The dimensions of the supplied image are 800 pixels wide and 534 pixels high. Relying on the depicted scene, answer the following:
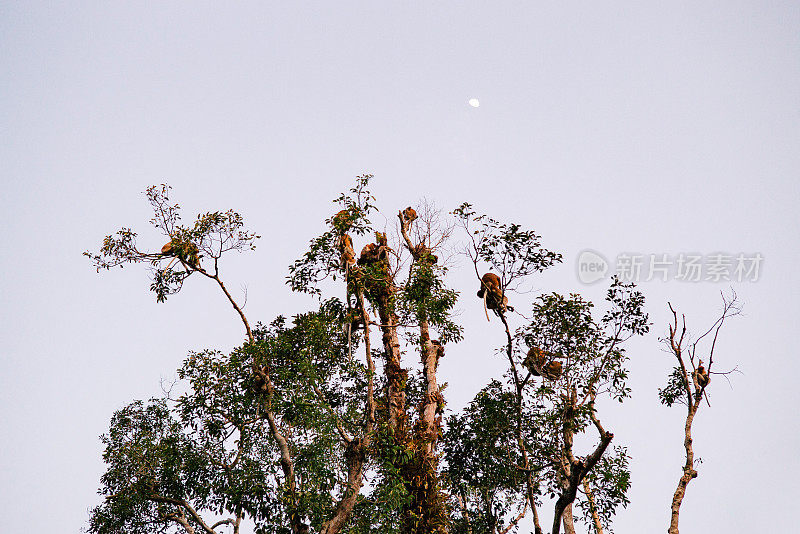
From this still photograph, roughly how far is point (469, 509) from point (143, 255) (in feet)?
29.2

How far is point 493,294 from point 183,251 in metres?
5.83

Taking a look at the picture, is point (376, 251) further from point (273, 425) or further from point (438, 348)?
point (273, 425)

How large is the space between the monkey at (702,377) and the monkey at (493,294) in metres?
4.05

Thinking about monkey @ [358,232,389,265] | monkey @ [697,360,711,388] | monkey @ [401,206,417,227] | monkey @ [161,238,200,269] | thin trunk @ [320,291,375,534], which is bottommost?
thin trunk @ [320,291,375,534]

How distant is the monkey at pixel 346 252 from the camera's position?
40.6 feet

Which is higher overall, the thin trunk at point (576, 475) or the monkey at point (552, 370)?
the monkey at point (552, 370)

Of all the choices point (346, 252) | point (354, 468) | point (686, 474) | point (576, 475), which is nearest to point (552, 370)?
point (576, 475)

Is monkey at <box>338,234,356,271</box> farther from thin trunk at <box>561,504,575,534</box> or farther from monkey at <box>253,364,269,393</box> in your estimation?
thin trunk at <box>561,504,575,534</box>

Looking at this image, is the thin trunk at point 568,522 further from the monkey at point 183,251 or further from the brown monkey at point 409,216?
the monkey at point 183,251

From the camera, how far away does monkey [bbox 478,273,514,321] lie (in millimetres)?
12414

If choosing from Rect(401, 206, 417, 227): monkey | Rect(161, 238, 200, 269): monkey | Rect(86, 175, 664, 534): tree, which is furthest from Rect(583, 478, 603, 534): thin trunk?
Rect(161, 238, 200, 269): monkey

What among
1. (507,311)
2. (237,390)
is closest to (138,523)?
(237,390)

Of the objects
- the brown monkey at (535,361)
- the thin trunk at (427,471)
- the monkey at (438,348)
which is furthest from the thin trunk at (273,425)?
the brown monkey at (535,361)

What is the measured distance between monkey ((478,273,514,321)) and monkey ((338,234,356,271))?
101 inches
